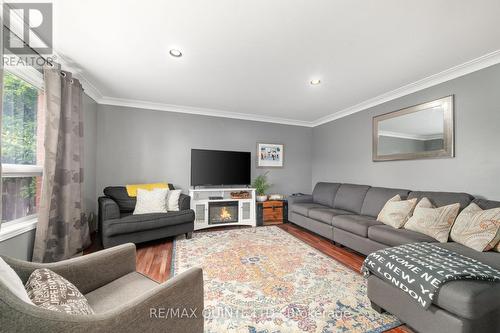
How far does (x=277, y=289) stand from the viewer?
196 centimetres

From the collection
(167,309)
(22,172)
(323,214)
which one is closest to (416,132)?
(323,214)

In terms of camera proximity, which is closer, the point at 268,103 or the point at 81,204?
the point at 81,204

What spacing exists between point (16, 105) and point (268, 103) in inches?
130

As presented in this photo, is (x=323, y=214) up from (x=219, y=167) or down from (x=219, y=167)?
→ down

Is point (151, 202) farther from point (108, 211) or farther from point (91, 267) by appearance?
point (91, 267)

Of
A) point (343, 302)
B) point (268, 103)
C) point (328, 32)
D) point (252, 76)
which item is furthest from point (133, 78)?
point (343, 302)

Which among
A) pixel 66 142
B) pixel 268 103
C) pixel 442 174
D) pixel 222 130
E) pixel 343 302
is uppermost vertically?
pixel 268 103

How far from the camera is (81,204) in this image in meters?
2.71

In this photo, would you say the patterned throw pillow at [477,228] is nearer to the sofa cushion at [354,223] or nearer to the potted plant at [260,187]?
the sofa cushion at [354,223]

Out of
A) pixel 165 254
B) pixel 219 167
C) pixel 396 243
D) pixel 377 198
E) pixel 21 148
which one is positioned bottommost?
pixel 165 254

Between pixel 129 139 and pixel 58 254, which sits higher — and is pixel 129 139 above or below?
above

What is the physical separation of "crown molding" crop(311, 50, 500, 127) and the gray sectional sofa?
4.87 ft

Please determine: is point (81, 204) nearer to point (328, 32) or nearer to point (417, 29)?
point (328, 32)

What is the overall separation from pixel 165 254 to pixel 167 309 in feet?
6.68
